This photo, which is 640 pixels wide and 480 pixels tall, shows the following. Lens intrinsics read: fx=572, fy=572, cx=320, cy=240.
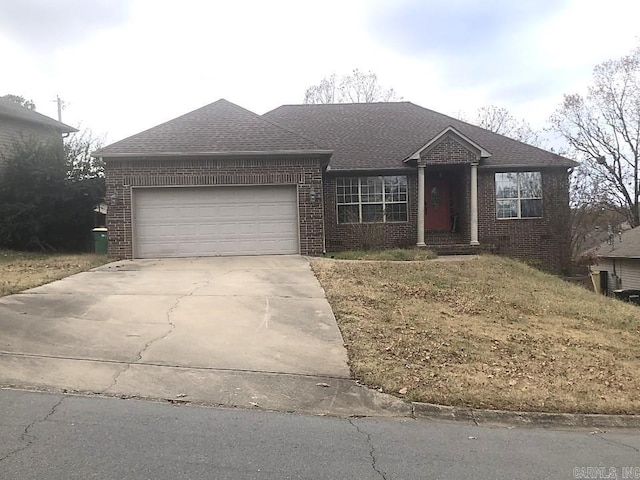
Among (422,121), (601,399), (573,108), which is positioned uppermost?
(573,108)

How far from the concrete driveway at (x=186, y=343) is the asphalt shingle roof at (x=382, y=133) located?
10254 mm

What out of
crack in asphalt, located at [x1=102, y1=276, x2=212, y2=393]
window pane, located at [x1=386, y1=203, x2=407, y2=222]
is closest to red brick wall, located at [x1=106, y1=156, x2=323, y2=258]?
window pane, located at [x1=386, y1=203, x2=407, y2=222]

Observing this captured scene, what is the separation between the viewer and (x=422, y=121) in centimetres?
2447

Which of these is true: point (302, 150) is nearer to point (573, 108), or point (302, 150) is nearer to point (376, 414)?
point (376, 414)

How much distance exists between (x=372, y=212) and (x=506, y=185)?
520 centimetres

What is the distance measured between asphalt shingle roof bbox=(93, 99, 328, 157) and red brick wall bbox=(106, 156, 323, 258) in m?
0.29

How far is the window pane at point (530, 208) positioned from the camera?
70.3 feet

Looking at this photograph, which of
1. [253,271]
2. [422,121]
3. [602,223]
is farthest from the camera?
[602,223]

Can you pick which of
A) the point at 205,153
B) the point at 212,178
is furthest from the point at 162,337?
the point at 205,153

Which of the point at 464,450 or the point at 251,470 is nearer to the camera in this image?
the point at 251,470

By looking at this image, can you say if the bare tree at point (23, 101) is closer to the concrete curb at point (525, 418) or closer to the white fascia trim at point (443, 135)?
the white fascia trim at point (443, 135)

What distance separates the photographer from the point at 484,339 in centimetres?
877

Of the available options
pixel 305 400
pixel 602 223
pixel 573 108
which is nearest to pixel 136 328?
pixel 305 400

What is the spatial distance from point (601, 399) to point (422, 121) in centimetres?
1929
